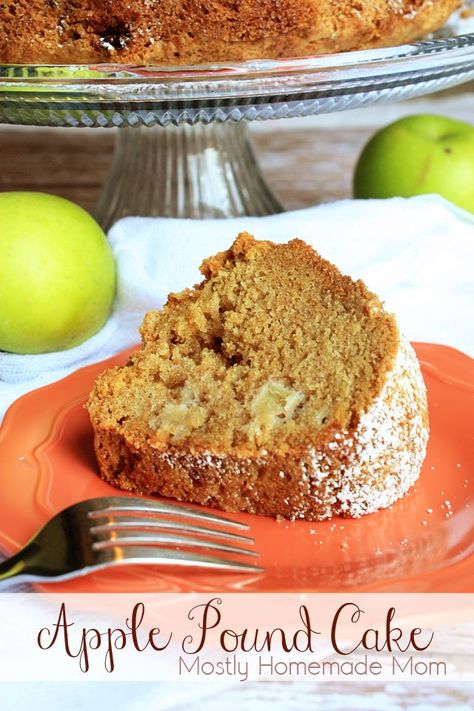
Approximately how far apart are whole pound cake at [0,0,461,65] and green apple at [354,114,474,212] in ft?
1.46

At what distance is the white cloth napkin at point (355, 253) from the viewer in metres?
1.33

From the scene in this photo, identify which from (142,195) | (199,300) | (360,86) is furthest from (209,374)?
(142,195)

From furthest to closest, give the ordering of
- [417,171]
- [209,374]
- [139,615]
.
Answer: [417,171] → [209,374] → [139,615]

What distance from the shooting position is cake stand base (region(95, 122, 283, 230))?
1600mm

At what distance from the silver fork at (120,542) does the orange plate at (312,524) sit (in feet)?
0.05

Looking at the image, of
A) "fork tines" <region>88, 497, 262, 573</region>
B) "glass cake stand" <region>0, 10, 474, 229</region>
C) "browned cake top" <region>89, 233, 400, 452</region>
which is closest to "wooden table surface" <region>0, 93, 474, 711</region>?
"glass cake stand" <region>0, 10, 474, 229</region>

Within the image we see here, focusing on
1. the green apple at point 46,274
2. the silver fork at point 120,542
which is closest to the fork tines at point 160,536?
the silver fork at point 120,542

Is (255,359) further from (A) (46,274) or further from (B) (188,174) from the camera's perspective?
(B) (188,174)

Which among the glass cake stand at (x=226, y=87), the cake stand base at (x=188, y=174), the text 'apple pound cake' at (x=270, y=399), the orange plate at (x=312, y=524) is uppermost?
the glass cake stand at (x=226, y=87)

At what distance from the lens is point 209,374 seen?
39.6 inches

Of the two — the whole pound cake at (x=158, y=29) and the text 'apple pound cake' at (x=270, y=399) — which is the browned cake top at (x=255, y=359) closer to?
the text 'apple pound cake' at (x=270, y=399)

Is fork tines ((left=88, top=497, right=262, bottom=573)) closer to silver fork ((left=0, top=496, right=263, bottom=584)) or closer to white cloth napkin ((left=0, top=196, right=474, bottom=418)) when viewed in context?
silver fork ((left=0, top=496, right=263, bottom=584))

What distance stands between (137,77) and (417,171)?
0.67 m

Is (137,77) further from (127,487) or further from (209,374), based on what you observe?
(127,487)
